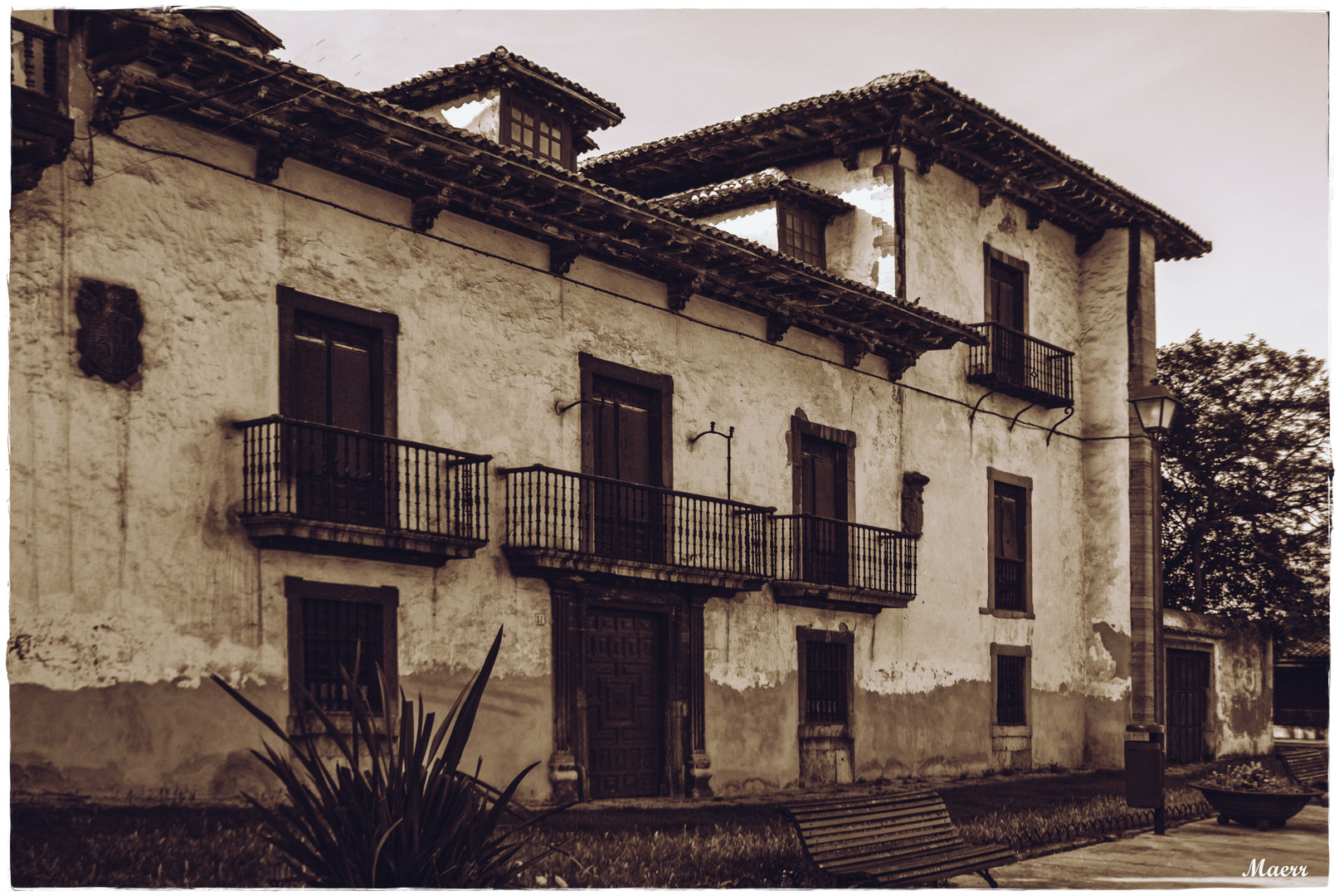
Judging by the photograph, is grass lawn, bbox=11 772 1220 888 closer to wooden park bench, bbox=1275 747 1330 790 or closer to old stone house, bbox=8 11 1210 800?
old stone house, bbox=8 11 1210 800

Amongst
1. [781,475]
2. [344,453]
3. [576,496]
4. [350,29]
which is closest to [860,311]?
[781,475]

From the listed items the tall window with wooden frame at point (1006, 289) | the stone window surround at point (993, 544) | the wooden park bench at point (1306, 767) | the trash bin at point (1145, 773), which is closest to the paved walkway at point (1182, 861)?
the trash bin at point (1145, 773)

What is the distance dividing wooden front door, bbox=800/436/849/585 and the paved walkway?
4.99 m

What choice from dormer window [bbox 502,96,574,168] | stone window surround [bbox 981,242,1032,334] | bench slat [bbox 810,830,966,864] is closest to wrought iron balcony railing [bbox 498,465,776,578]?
dormer window [bbox 502,96,574,168]

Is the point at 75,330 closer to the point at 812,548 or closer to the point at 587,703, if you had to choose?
the point at 587,703

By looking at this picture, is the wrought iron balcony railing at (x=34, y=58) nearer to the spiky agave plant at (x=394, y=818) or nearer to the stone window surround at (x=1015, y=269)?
the spiky agave plant at (x=394, y=818)

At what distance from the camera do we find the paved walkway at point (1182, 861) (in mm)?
10500

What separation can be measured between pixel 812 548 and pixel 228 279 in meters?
8.03

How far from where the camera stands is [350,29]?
1015 centimetres

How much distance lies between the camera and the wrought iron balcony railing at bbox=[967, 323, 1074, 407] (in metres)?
20.4

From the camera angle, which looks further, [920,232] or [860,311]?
[920,232]

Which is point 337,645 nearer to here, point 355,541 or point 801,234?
point 355,541

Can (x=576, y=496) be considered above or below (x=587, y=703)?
above

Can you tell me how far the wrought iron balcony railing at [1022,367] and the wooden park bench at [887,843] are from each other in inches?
396
